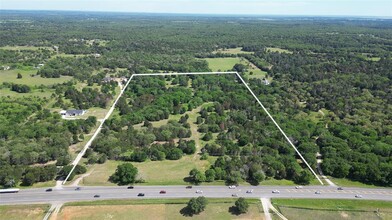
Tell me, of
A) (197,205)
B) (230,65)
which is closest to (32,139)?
(197,205)

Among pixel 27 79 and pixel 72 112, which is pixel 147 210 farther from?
pixel 27 79

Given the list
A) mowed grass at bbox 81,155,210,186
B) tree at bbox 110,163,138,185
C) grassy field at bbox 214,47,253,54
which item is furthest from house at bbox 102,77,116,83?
grassy field at bbox 214,47,253,54

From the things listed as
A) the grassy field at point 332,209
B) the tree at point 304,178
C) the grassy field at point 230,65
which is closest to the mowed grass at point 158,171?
the tree at point 304,178

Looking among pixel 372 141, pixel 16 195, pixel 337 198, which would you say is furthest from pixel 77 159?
pixel 372 141

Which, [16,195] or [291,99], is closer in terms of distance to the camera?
[16,195]

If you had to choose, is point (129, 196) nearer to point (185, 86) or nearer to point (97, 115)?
point (97, 115)

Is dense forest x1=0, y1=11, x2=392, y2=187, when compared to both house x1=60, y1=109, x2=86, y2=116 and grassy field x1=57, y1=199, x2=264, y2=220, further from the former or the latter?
grassy field x1=57, y1=199, x2=264, y2=220
